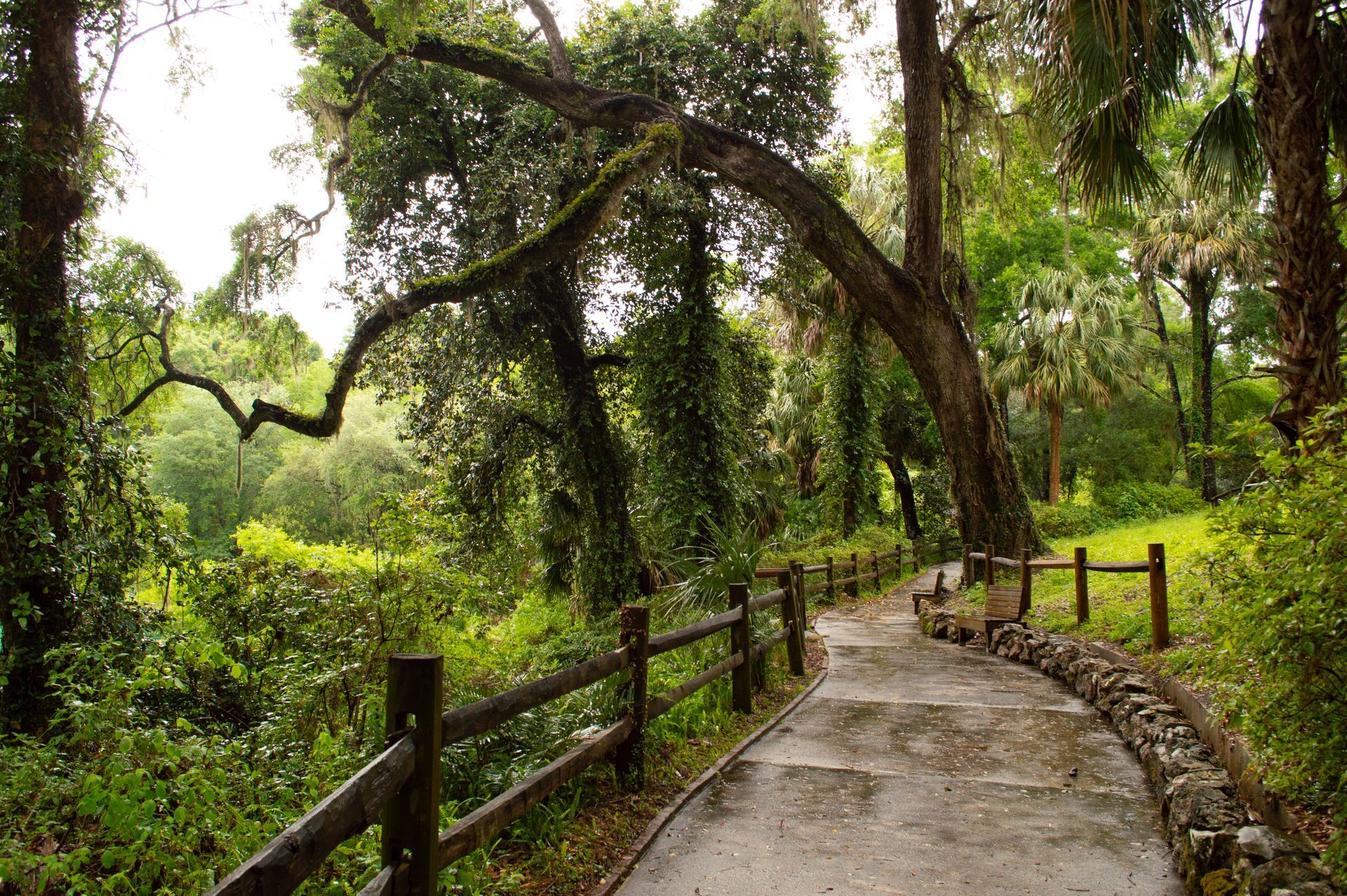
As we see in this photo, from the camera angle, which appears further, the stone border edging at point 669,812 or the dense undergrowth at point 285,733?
the stone border edging at point 669,812

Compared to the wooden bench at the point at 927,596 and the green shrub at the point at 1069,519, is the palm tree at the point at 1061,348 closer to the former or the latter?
the green shrub at the point at 1069,519

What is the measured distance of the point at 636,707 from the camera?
4.80m

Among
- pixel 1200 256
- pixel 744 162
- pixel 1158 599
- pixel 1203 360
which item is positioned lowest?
pixel 1158 599

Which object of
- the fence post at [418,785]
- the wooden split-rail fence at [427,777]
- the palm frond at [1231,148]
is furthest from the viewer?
the palm frond at [1231,148]

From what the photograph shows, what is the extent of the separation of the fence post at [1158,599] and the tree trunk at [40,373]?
27.5 feet

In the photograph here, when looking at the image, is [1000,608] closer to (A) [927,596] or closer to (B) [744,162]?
(A) [927,596]

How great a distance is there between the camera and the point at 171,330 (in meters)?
9.72

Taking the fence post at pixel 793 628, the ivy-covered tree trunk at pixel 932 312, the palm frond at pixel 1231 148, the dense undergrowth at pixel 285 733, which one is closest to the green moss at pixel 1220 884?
the dense undergrowth at pixel 285 733

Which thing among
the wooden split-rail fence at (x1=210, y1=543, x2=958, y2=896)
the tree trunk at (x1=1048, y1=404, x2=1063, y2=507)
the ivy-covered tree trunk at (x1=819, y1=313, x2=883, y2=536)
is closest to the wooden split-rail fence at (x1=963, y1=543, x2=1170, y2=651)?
the wooden split-rail fence at (x1=210, y1=543, x2=958, y2=896)

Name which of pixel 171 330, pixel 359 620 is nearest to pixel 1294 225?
pixel 359 620

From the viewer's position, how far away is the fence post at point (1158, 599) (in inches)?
266

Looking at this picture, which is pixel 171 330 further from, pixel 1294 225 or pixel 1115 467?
pixel 1115 467

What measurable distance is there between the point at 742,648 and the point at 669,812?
245 cm

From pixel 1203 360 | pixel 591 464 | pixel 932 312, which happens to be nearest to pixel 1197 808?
pixel 932 312
